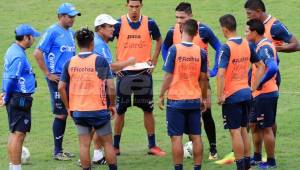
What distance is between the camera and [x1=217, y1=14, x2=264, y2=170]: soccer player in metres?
10.6

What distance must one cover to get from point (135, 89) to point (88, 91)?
226 centimetres

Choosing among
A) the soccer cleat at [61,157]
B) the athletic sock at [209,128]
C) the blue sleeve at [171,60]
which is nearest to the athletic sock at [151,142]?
the athletic sock at [209,128]

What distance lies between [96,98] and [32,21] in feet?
47.2

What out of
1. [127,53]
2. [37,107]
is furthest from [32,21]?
[127,53]

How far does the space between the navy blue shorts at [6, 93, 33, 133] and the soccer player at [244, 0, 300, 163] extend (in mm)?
3363

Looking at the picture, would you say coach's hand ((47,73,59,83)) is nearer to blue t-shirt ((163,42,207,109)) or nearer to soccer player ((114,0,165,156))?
soccer player ((114,0,165,156))

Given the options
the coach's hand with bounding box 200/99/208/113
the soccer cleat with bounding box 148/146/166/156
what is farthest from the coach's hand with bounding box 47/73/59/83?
the coach's hand with bounding box 200/99/208/113

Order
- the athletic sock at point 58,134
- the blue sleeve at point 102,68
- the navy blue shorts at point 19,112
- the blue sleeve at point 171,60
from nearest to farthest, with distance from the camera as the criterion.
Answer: the blue sleeve at point 102,68
the blue sleeve at point 171,60
the navy blue shorts at point 19,112
the athletic sock at point 58,134

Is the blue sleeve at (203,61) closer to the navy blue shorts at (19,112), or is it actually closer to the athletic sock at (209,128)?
the athletic sock at (209,128)

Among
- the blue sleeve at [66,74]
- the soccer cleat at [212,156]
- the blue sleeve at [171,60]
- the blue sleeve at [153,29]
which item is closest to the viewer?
the blue sleeve at [66,74]

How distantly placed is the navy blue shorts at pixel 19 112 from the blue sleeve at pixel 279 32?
377cm

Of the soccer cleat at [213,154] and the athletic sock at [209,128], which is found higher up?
the athletic sock at [209,128]

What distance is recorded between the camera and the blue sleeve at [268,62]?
10.9 meters

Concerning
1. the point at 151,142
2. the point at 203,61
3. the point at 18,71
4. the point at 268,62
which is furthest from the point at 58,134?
the point at 268,62
